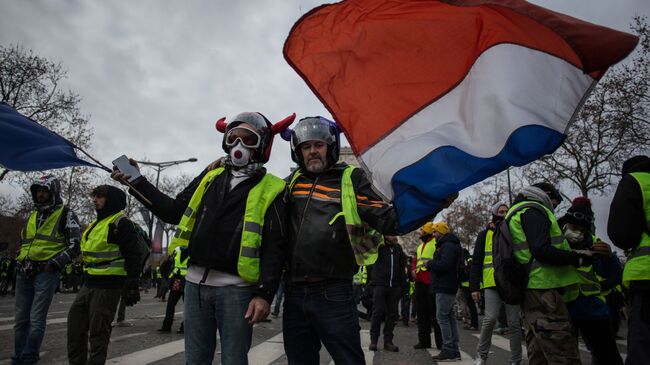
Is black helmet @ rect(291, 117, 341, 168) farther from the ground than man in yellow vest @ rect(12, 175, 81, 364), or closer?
farther from the ground

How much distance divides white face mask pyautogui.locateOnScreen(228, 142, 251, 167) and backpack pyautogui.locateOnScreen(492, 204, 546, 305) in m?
2.57

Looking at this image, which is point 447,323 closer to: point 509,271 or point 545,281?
point 509,271

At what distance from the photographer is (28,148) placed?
135 inches

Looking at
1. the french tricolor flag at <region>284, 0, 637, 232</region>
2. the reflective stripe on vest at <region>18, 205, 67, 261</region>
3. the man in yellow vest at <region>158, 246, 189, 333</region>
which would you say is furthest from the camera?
the man in yellow vest at <region>158, 246, 189, 333</region>

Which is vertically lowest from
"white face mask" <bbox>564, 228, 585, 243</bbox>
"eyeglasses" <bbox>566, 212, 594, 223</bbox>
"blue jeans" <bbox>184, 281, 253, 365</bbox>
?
"blue jeans" <bbox>184, 281, 253, 365</bbox>

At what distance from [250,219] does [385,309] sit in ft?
17.9

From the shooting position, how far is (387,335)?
7480 mm

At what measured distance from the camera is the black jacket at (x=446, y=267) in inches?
270

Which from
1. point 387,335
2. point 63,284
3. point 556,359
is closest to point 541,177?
point 387,335

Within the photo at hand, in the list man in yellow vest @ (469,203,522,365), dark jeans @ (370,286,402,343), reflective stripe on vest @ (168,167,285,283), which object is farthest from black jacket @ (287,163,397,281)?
dark jeans @ (370,286,402,343)

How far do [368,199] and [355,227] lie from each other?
253 millimetres

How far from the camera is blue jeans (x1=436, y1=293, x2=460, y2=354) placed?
6578 mm

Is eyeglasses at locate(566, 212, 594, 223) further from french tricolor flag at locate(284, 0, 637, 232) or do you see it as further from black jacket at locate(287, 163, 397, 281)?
black jacket at locate(287, 163, 397, 281)

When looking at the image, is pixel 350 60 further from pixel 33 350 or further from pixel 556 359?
pixel 33 350
